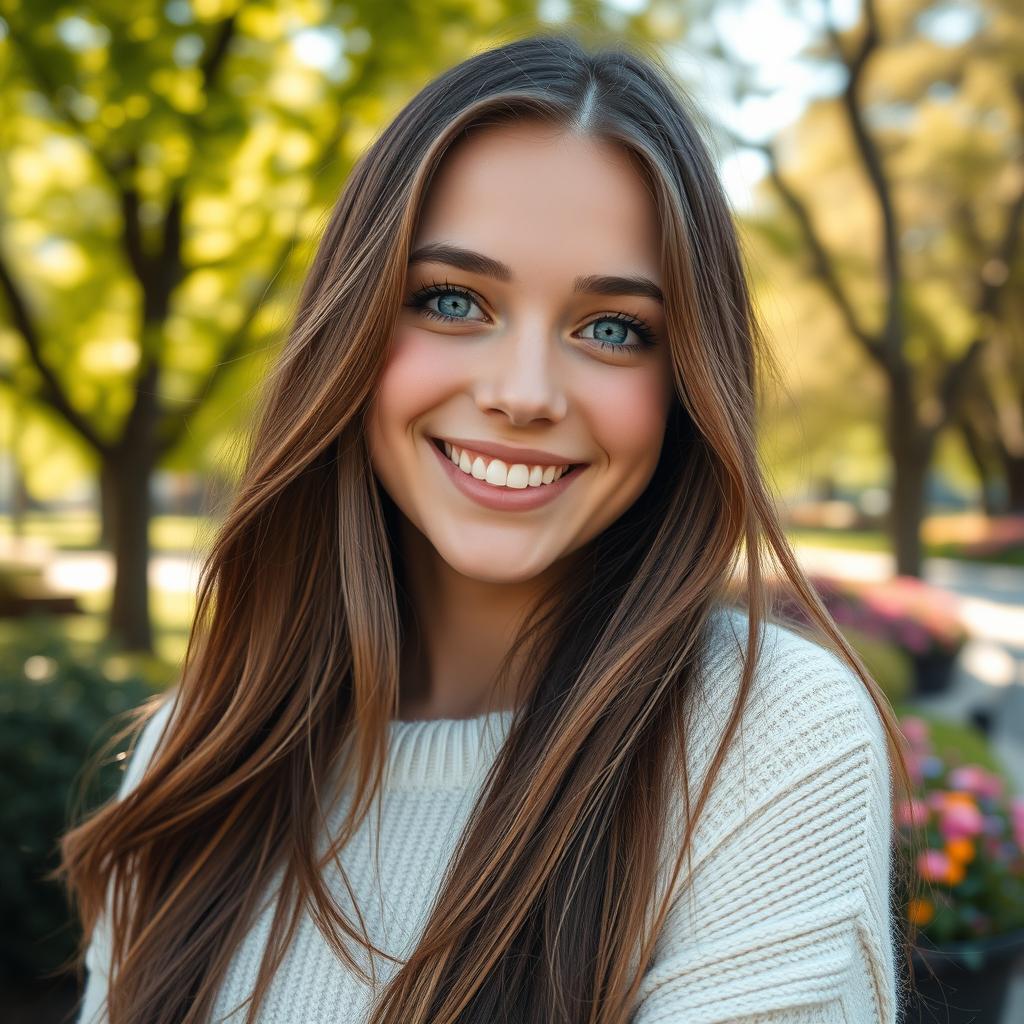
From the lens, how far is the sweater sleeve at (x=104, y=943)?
1.96 metres

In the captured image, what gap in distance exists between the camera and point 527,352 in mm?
1533

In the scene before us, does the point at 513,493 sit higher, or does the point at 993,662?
the point at 993,662

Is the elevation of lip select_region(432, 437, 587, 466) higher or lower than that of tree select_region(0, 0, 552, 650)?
lower

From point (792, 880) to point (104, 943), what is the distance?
1334 millimetres

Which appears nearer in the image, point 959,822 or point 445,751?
point 445,751

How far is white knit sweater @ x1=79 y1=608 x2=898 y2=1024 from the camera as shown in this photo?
52.3 inches

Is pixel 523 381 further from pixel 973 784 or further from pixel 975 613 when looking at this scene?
pixel 975 613

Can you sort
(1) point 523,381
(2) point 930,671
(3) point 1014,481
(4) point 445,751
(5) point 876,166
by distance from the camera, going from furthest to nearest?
(3) point 1014,481, (5) point 876,166, (2) point 930,671, (4) point 445,751, (1) point 523,381

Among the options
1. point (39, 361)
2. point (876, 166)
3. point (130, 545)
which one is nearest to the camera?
point (39, 361)

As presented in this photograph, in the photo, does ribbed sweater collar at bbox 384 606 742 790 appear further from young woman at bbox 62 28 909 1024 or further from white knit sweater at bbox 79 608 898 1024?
white knit sweater at bbox 79 608 898 1024

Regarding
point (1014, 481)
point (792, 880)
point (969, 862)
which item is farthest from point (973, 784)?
point (1014, 481)

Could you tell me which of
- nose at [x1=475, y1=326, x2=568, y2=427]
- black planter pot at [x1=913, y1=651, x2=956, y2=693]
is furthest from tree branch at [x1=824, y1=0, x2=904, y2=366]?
nose at [x1=475, y1=326, x2=568, y2=427]

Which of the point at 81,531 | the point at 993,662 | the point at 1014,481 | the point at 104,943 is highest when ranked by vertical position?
the point at 1014,481

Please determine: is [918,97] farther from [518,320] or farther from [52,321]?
[518,320]
